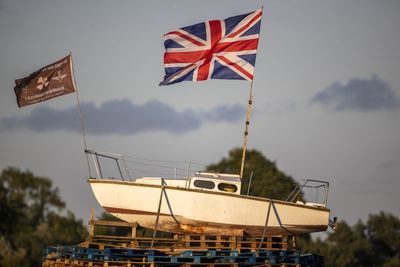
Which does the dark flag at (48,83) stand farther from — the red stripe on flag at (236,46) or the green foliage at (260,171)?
the green foliage at (260,171)

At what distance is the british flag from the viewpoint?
1330 inches

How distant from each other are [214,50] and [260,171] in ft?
156

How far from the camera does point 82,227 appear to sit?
7494 centimetres

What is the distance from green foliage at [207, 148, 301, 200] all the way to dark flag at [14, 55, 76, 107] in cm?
4096

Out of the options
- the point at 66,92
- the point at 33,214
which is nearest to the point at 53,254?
the point at 66,92

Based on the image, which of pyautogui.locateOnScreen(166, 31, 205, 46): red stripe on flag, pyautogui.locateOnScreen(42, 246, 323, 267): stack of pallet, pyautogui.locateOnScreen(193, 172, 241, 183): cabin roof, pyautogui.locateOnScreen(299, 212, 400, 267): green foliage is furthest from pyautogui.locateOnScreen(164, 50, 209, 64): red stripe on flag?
pyautogui.locateOnScreen(299, 212, 400, 267): green foliage

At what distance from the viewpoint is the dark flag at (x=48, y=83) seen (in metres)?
33.8

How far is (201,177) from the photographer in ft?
108

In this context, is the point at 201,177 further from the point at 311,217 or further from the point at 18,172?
the point at 18,172

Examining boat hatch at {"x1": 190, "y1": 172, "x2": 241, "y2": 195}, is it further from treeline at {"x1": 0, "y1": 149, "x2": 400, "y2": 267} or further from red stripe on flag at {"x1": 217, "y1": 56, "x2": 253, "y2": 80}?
treeline at {"x1": 0, "y1": 149, "x2": 400, "y2": 267}

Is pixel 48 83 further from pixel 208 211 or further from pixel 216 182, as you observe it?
pixel 208 211

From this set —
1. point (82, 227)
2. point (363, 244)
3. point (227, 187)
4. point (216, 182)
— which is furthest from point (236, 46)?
point (363, 244)

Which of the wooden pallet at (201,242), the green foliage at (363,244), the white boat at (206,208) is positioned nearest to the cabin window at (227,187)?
the white boat at (206,208)

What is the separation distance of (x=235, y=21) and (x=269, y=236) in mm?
8672
